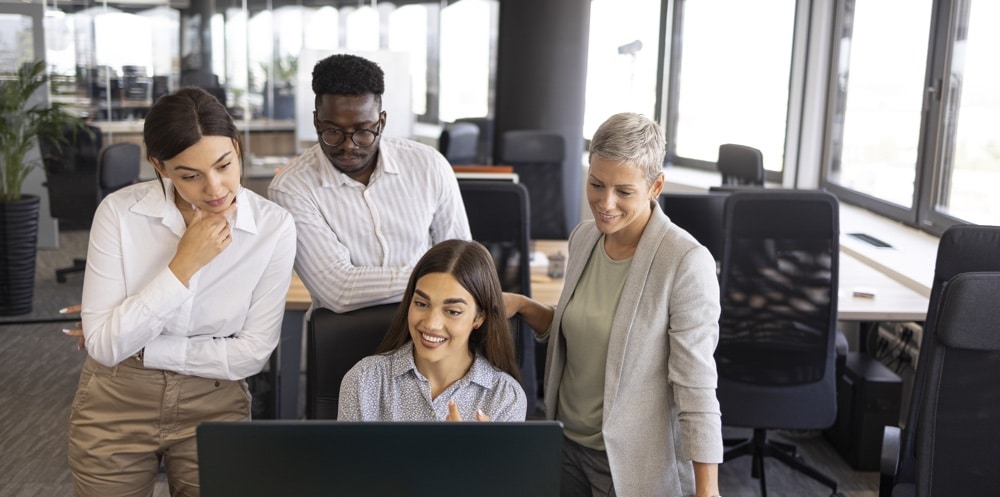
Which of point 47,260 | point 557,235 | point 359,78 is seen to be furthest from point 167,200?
point 47,260

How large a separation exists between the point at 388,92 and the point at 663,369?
6273 millimetres

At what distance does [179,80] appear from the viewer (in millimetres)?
8203

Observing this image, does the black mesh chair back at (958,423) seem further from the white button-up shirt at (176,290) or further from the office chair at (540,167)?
the office chair at (540,167)

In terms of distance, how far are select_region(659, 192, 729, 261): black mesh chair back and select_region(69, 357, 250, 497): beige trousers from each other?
2.67 metres

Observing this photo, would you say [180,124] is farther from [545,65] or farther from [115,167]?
[545,65]

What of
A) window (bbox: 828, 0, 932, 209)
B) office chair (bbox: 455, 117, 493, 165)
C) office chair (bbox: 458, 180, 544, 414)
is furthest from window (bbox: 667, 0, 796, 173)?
office chair (bbox: 458, 180, 544, 414)

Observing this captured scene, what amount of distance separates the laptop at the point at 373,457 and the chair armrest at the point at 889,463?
1.58m

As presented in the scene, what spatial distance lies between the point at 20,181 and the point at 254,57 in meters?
2.62

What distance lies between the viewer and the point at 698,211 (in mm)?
4316

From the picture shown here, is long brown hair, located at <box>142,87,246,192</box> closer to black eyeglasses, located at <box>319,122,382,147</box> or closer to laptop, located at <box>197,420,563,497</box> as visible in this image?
black eyeglasses, located at <box>319,122,382,147</box>

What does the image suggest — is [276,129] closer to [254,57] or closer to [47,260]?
[254,57]

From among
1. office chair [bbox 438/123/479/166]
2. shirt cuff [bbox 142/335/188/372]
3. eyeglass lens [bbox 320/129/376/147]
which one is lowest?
shirt cuff [bbox 142/335/188/372]

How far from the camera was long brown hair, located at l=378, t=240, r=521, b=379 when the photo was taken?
2.08 m

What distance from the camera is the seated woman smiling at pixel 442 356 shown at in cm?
205
